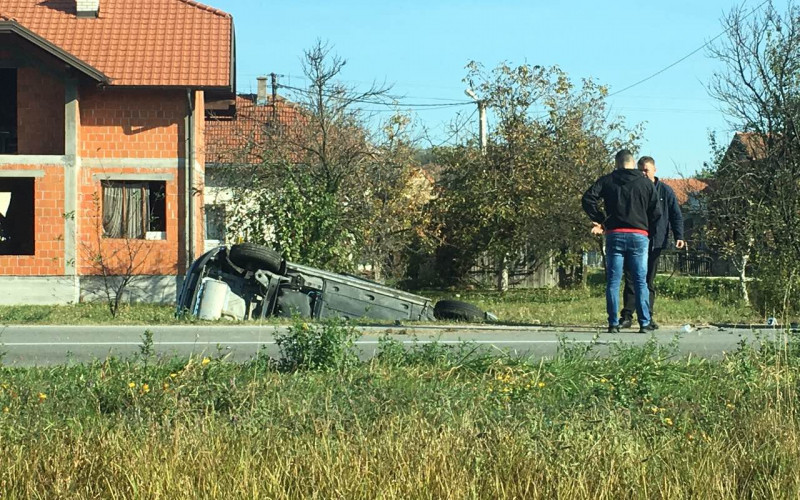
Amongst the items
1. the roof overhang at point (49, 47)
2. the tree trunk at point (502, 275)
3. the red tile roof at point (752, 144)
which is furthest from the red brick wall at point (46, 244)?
the red tile roof at point (752, 144)

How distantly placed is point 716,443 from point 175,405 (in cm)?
328

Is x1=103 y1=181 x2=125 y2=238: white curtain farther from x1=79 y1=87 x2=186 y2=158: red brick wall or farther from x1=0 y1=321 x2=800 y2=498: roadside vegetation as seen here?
x1=0 y1=321 x2=800 y2=498: roadside vegetation

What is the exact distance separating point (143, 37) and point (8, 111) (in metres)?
4.59

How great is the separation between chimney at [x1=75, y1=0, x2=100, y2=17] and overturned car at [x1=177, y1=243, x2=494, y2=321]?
49.2ft

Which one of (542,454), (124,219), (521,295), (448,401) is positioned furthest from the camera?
(521,295)

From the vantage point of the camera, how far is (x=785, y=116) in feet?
76.0

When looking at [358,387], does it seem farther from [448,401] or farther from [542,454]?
[542,454]

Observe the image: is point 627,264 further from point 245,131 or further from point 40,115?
point 245,131

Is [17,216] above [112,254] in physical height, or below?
above

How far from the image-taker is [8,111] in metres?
28.6

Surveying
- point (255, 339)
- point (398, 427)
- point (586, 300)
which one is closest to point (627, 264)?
point (255, 339)

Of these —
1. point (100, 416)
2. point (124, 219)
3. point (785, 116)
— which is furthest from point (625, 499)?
point (124, 219)

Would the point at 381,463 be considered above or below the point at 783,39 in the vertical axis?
below

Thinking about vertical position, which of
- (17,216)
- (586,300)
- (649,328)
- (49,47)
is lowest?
(586,300)
